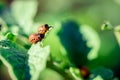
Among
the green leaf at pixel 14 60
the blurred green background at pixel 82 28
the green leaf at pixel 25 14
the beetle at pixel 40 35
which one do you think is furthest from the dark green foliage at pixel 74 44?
the green leaf at pixel 14 60

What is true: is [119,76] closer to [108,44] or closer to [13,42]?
[108,44]

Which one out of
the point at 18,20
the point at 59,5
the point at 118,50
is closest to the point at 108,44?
the point at 118,50

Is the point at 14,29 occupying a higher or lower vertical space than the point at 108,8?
lower

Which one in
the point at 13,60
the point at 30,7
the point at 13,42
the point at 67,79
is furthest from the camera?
the point at 30,7

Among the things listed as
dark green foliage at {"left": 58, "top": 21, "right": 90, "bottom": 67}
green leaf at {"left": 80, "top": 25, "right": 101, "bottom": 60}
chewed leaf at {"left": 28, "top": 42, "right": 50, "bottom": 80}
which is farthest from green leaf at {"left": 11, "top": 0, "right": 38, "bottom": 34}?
chewed leaf at {"left": 28, "top": 42, "right": 50, "bottom": 80}

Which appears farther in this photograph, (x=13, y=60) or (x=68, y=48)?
(x=68, y=48)

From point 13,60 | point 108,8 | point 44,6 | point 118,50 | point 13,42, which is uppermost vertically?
point 44,6
